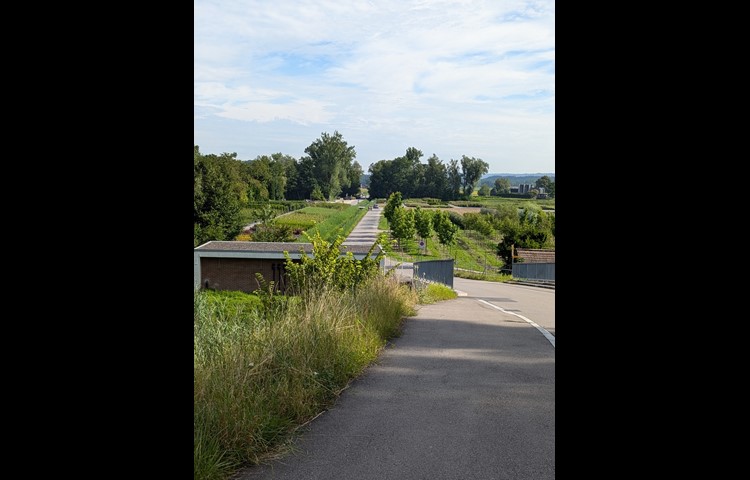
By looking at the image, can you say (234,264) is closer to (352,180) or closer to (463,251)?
(463,251)

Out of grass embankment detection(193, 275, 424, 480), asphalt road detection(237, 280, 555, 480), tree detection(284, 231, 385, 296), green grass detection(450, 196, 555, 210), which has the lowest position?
asphalt road detection(237, 280, 555, 480)

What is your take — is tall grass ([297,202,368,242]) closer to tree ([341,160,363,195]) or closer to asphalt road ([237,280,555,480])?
tree ([341,160,363,195])

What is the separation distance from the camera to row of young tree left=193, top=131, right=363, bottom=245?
53250 millimetres

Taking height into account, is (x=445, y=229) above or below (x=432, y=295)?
above

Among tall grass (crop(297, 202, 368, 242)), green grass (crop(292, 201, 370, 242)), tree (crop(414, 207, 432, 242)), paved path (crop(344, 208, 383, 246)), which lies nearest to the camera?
tall grass (crop(297, 202, 368, 242))

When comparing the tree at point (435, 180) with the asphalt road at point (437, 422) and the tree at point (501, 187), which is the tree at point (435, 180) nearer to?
the tree at point (501, 187)

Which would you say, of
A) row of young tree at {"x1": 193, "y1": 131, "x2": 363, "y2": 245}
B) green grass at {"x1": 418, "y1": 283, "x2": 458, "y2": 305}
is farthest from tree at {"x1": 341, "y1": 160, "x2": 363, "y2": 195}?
green grass at {"x1": 418, "y1": 283, "x2": 458, "y2": 305}

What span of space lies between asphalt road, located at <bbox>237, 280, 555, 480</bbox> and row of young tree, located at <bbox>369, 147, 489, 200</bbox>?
71.4 metres

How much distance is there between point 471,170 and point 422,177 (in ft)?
23.3

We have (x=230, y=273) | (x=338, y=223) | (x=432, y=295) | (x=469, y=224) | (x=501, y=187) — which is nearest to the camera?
(x=432, y=295)

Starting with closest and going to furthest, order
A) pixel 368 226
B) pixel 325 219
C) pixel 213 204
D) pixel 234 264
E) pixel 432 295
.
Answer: pixel 432 295 < pixel 234 264 < pixel 213 204 < pixel 325 219 < pixel 368 226

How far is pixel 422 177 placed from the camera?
8456cm

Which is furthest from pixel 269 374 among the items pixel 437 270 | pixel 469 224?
pixel 469 224
